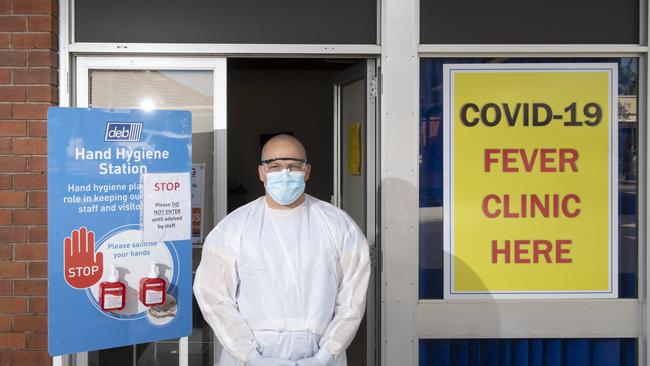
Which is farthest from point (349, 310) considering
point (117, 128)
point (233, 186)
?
point (233, 186)

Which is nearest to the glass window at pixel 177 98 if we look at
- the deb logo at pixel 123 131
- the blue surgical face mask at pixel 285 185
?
the deb logo at pixel 123 131

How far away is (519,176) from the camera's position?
331 centimetres

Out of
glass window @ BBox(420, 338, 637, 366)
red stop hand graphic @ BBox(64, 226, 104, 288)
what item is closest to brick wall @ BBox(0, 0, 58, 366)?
red stop hand graphic @ BBox(64, 226, 104, 288)

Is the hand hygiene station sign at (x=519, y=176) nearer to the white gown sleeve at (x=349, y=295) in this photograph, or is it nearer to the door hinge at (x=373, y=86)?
the door hinge at (x=373, y=86)

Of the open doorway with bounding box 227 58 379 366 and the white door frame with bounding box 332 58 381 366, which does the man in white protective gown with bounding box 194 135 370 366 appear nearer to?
the white door frame with bounding box 332 58 381 366

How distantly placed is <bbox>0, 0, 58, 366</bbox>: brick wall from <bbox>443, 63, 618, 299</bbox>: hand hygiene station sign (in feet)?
6.70

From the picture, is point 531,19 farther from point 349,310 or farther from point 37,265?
point 37,265

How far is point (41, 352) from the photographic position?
10.4 feet

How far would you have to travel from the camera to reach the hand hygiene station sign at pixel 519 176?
3.31 meters

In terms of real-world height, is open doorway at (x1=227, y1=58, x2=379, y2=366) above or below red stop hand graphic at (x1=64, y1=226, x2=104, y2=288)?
above

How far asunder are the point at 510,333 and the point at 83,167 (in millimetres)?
2255

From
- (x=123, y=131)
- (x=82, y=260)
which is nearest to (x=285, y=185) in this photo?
(x=123, y=131)

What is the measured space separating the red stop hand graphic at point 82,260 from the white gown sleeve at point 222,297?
1.78ft

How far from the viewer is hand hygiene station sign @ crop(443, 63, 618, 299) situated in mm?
3307
